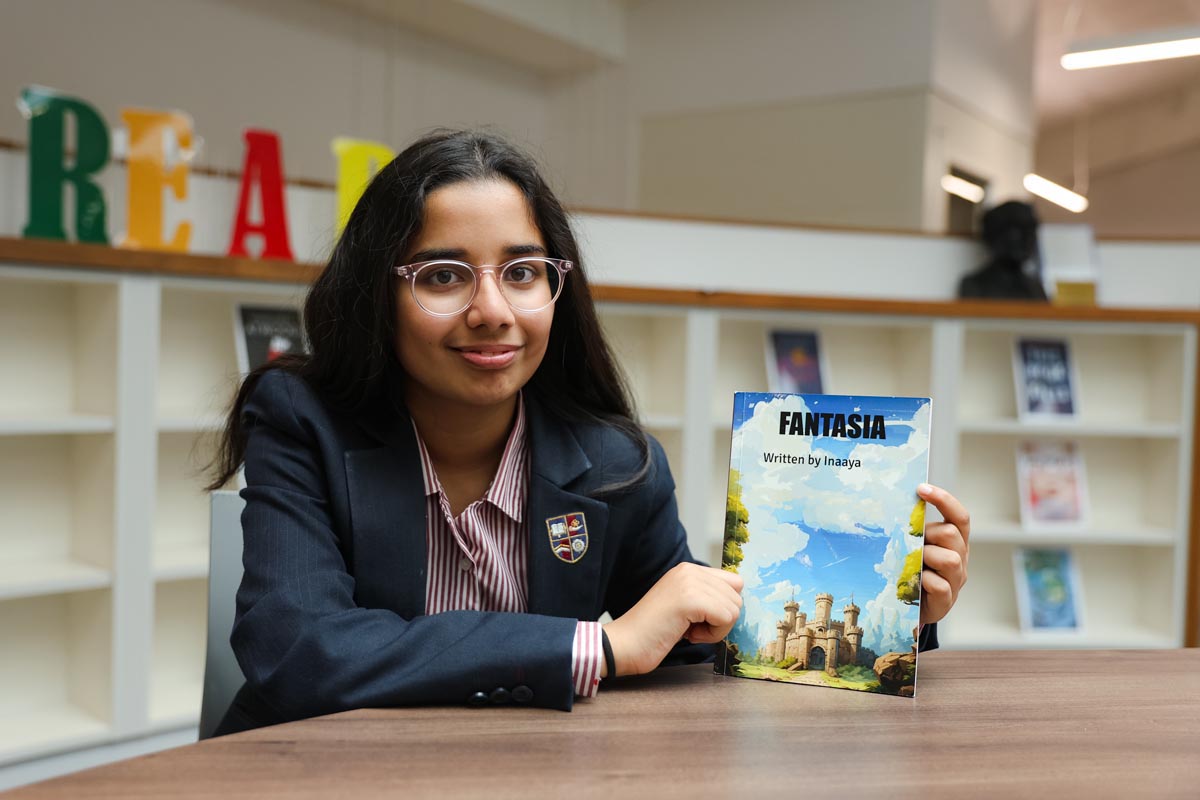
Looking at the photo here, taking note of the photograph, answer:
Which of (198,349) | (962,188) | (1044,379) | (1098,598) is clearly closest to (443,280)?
(198,349)

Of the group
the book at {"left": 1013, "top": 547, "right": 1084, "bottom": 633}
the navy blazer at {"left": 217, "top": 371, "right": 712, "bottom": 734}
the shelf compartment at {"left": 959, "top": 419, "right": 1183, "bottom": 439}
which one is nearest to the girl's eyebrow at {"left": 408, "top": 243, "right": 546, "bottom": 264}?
the navy blazer at {"left": 217, "top": 371, "right": 712, "bottom": 734}

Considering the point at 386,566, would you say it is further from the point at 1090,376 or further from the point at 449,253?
the point at 1090,376

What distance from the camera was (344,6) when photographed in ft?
20.0

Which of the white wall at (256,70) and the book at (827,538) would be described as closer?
the book at (827,538)

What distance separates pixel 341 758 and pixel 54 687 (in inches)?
→ 88.0

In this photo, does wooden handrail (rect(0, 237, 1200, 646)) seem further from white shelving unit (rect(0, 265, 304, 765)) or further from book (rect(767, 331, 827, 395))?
book (rect(767, 331, 827, 395))

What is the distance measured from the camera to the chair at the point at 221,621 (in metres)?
1.25

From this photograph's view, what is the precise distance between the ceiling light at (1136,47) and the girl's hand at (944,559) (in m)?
5.81

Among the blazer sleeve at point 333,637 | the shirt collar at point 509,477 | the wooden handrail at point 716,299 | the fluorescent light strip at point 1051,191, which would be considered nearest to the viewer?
the blazer sleeve at point 333,637

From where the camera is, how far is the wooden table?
26.8 inches

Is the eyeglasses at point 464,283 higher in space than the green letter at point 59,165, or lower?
lower

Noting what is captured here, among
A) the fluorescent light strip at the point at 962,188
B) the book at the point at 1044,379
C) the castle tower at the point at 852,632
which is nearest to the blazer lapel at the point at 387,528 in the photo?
the castle tower at the point at 852,632

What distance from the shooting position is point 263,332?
2.72 meters

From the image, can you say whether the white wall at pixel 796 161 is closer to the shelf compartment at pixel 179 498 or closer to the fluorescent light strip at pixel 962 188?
the fluorescent light strip at pixel 962 188
